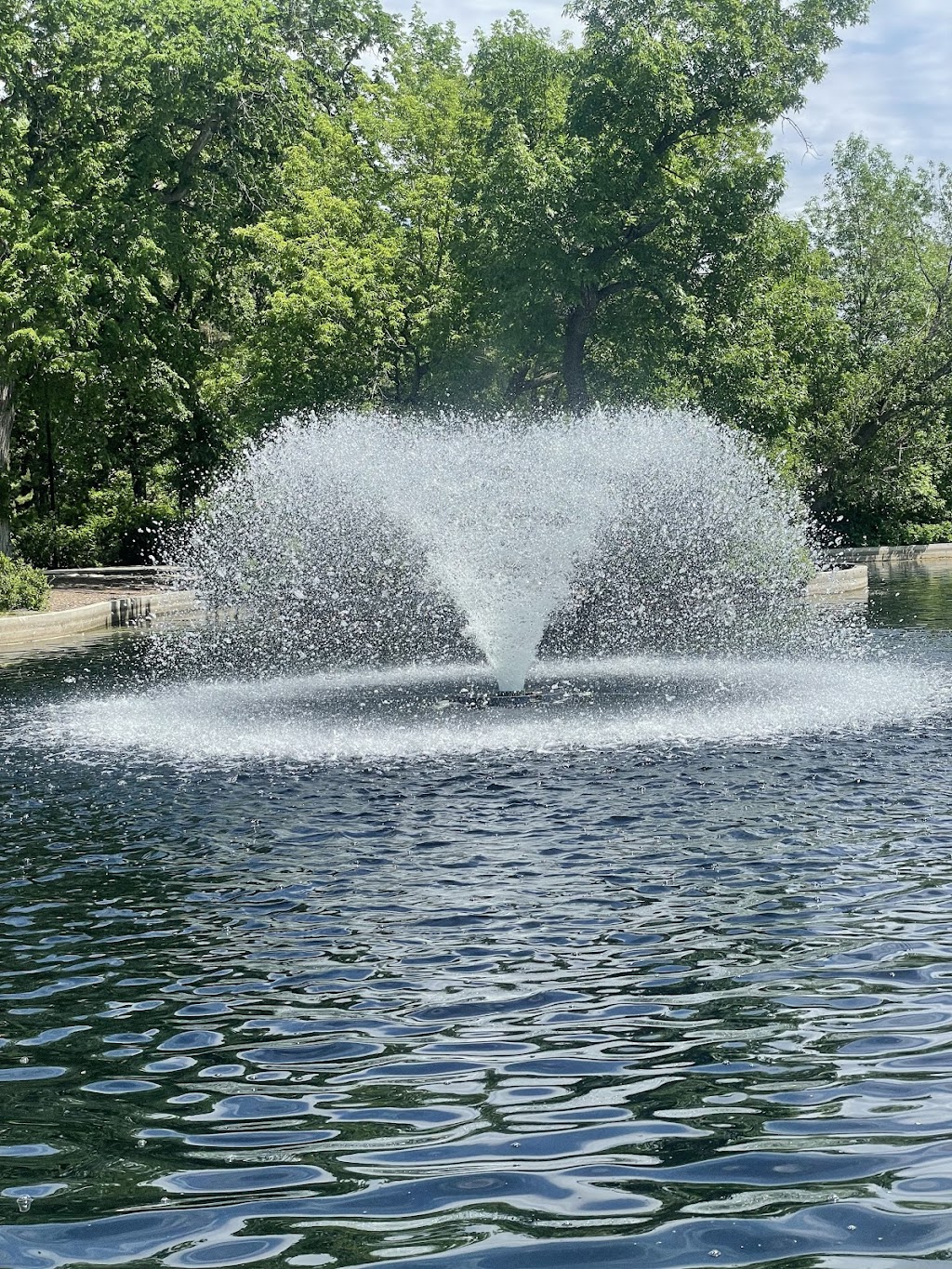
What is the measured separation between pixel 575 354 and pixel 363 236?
7.99m

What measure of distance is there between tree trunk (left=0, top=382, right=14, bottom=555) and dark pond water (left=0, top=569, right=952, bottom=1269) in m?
29.4

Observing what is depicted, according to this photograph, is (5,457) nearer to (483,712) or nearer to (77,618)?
(77,618)

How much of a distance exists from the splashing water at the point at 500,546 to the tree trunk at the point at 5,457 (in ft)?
24.6

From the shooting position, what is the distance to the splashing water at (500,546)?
26531 millimetres

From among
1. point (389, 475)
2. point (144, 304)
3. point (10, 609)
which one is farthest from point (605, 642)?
point (144, 304)

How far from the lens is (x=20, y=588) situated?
36.1m

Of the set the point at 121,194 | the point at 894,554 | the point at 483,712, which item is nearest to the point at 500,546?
the point at 483,712

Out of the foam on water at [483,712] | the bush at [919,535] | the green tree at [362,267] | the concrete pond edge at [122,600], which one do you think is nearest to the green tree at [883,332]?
the bush at [919,535]

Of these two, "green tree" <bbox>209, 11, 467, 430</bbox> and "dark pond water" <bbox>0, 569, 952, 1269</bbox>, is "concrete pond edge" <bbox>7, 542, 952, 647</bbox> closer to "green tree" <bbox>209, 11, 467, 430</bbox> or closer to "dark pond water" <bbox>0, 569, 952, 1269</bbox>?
"green tree" <bbox>209, 11, 467, 430</bbox>

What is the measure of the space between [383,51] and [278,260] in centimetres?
1800

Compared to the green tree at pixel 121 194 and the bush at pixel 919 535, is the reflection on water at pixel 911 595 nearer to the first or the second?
the bush at pixel 919 535

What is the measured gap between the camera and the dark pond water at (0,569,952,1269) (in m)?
5.59

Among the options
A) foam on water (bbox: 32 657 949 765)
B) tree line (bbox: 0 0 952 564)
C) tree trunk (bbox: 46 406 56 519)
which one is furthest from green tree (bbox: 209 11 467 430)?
foam on water (bbox: 32 657 949 765)

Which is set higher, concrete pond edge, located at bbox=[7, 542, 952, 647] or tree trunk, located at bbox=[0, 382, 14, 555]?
tree trunk, located at bbox=[0, 382, 14, 555]
